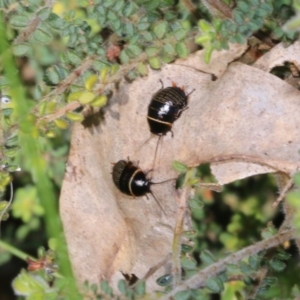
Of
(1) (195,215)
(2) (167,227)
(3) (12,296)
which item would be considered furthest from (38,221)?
(2) (167,227)

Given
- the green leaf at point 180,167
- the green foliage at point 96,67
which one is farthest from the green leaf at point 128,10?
the green leaf at point 180,167

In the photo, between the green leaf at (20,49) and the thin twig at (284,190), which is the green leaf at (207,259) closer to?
the thin twig at (284,190)

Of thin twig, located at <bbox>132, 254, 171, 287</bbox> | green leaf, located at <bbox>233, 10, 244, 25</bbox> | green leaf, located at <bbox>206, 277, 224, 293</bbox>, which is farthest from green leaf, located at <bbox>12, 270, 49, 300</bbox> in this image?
green leaf, located at <bbox>233, 10, 244, 25</bbox>

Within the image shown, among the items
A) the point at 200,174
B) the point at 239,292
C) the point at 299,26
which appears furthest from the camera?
the point at 200,174

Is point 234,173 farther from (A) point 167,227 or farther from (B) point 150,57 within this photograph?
(B) point 150,57

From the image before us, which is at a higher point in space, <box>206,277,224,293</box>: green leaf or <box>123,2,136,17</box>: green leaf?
<box>123,2,136,17</box>: green leaf

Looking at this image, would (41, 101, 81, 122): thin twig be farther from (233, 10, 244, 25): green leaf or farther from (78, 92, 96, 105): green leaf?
(233, 10, 244, 25): green leaf

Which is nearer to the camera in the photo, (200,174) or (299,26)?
(299,26)
